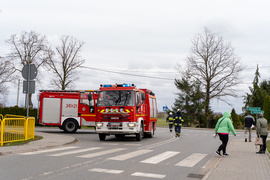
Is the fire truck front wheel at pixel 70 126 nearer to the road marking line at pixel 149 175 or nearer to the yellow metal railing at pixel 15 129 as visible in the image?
the yellow metal railing at pixel 15 129

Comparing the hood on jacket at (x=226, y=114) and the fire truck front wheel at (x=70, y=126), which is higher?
the hood on jacket at (x=226, y=114)

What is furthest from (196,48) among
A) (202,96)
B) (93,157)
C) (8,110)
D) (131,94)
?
(93,157)

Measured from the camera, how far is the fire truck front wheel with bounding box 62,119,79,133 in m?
24.5

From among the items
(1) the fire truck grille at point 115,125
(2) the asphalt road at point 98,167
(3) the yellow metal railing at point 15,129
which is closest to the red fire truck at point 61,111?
(1) the fire truck grille at point 115,125

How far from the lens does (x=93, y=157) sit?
1086cm

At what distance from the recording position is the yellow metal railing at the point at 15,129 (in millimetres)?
13212

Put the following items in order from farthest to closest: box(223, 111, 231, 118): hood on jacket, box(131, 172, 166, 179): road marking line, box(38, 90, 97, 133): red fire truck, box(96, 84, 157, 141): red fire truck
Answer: box(38, 90, 97, 133): red fire truck, box(96, 84, 157, 141): red fire truck, box(223, 111, 231, 118): hood on jacket, box(131, 172, 166, 179): road marking line

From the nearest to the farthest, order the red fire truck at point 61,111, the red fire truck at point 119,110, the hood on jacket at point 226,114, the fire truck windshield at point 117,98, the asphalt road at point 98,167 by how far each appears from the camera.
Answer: the asphalt road at point 98,167 < the hood on jacket at point 226,114 < the red fire truck at point 119,110 < the fire truck windshield at point 117,98 < the red fire truck at point 61,111

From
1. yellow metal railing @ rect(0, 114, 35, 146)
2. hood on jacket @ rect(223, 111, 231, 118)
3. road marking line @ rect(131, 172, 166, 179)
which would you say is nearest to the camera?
road marking line @ rect(131, 172, 166, 179)

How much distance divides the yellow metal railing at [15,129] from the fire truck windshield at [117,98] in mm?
3788

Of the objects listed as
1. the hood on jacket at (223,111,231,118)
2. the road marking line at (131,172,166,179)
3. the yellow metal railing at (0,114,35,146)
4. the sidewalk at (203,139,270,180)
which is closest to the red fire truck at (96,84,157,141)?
the yellow metal railing at (0,114,35,146)

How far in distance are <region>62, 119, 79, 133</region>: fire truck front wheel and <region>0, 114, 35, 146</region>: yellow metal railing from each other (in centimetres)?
818

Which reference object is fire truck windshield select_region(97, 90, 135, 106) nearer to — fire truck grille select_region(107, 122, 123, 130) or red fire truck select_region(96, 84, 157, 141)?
red fire truck select_region(96, 84, 157, 141)

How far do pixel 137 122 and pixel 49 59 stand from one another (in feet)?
114
